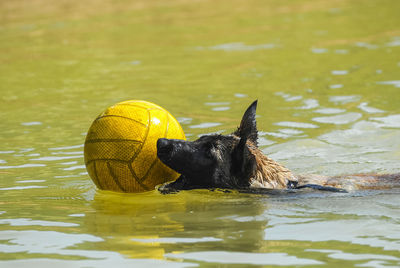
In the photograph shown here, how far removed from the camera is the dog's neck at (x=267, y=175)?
930 cm

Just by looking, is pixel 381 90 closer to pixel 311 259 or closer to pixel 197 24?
pixel 311 259

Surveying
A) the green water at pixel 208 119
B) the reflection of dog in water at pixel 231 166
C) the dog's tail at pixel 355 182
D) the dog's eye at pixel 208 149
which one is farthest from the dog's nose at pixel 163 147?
the dog's tail at pixel 355 182

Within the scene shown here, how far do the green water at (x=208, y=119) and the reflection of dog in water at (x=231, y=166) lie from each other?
0.21m

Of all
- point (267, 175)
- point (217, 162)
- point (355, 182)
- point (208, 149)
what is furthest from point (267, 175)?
point (355, 182)

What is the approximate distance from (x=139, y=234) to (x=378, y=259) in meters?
2.73

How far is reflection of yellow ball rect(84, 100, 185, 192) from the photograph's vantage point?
8.84 metres

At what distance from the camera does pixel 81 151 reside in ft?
40.2

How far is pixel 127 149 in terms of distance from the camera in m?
8.81

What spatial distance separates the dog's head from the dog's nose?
21 centimetres

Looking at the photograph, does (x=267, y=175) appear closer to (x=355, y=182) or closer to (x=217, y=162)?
(x=217, y=162)

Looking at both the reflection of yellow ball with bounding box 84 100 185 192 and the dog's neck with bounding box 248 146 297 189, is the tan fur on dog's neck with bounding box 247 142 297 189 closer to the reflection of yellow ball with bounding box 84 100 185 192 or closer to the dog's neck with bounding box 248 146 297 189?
the dog's neck with bounding box 248 146 297 189

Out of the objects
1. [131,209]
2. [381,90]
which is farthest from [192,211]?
[381,90]

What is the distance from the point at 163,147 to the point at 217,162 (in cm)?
93

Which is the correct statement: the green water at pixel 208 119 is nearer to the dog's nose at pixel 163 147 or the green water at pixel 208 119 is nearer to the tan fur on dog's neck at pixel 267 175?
the tan fur on dog's neck at pixel 267 175
